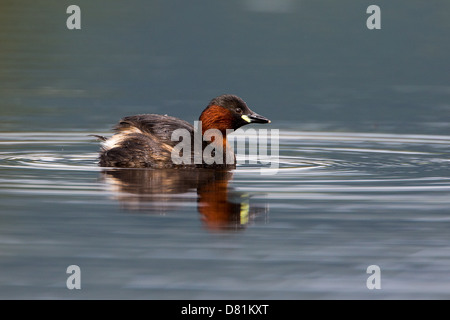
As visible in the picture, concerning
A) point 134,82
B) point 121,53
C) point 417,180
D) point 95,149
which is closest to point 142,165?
point 95,149

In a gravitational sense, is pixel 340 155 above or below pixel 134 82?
below

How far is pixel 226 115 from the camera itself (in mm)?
11000

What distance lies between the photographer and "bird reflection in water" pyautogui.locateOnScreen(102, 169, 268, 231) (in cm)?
795

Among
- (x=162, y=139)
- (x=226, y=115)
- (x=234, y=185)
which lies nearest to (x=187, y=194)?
(x=234, y=185)

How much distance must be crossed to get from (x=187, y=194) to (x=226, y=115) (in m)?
2.30

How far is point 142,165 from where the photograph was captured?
10398 millimetres

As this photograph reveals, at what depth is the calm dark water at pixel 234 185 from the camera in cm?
627

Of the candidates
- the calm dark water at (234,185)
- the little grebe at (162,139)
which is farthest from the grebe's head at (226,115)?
the calm dark water at (234,185)

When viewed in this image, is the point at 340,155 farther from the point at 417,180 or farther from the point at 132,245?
the point at 132,245

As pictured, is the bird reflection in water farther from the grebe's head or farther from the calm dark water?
the grebe's head

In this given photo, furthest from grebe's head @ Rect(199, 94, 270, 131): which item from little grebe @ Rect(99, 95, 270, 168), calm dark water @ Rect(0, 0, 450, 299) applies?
calm dark water @ Rect(0, 0, 450, 299)

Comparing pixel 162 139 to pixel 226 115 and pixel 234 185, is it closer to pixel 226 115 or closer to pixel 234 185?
pixel 226 115

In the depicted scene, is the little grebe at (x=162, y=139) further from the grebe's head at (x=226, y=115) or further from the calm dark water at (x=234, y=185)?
the calm dark water at (x=234, y=185)
